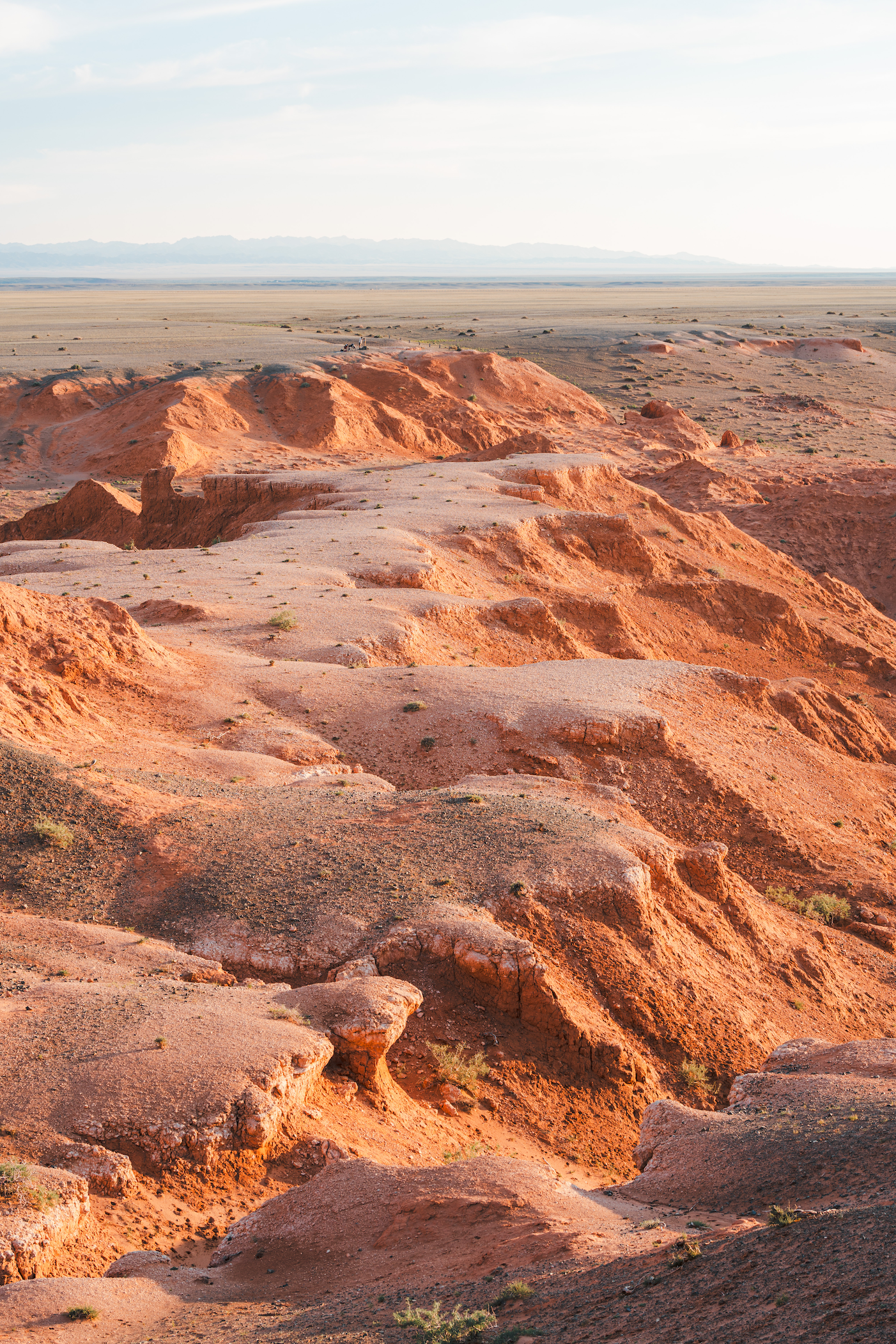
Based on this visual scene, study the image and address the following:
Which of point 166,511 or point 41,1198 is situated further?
point 166,511

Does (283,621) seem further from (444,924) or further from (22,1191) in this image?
(22,1191)

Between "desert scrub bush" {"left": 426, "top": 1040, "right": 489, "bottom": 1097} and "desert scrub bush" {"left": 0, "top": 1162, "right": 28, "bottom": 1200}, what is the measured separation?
4.54 meters

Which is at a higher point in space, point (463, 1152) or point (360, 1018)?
point (360, 1018)

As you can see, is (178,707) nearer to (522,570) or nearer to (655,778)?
(655,778)

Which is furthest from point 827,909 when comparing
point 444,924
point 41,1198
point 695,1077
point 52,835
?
point 41,1198

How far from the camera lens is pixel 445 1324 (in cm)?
601

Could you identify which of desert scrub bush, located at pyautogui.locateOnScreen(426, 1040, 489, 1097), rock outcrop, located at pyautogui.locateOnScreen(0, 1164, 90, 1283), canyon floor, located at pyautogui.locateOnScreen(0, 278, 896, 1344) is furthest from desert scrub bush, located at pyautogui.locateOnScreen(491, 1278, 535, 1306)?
desert scrub bush, located at pyautogui.locateOnScreen(426, 1040, 489, 1097)

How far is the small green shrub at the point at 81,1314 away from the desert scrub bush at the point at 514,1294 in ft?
8.66

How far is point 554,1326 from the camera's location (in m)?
5.89

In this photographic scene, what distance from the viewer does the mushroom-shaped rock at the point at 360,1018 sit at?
10086 mm

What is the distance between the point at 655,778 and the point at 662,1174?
9.08 meters

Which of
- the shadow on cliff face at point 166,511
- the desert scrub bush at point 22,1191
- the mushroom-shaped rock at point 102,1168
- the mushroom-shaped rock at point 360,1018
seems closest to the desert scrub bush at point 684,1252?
the mushroom-shaped rock at point 360,1018

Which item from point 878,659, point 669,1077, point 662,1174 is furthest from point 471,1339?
point 878,659

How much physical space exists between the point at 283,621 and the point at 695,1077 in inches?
499
